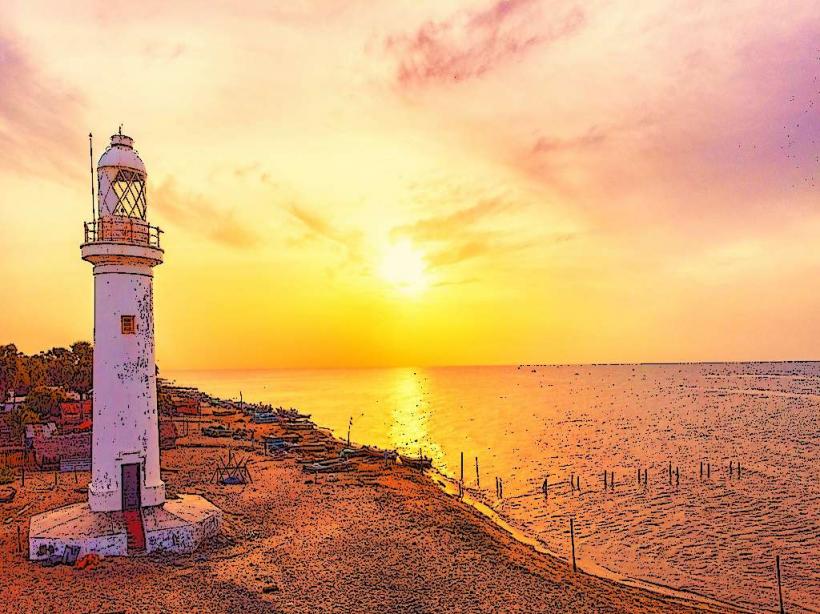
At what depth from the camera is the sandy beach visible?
18.1 m

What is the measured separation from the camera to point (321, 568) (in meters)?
21.3

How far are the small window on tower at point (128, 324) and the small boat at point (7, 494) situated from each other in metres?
13.8

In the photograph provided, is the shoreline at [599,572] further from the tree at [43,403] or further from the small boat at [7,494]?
the tree at [43,403]

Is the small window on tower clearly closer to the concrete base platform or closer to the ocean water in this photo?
the concrete base platform

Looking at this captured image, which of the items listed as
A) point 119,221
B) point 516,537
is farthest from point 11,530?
point 516,537

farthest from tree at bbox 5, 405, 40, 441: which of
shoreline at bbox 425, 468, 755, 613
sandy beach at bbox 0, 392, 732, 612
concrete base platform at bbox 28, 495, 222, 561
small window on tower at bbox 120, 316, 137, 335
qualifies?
shoreline at bbox 425, 468, 755, 613

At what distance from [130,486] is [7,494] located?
12101 mm

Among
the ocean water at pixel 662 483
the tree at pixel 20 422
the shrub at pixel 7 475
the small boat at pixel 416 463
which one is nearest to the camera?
the ocean water at pixel 662 483

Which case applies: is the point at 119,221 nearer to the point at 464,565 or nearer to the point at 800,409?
the point at 464,565

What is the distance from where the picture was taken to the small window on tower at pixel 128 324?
69.9ft

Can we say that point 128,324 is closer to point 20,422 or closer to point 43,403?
point 20,422

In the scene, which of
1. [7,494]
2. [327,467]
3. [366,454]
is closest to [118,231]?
[7,494]

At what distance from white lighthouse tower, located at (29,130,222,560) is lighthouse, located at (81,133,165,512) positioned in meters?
0.03

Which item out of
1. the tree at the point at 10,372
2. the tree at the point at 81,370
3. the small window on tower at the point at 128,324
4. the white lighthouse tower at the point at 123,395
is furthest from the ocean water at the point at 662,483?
the tree at the point at 10,372
